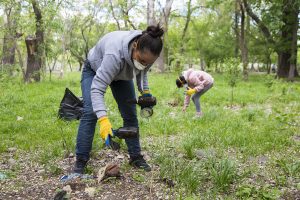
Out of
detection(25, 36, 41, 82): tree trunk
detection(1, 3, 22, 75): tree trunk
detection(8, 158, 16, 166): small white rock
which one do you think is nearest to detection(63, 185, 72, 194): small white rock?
detection(8, 158, 16, 166): small white rock

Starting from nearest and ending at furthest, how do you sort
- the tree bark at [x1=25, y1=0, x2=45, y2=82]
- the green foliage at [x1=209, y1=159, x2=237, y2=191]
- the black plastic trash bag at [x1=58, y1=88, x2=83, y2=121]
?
1. the green foliage at [x1=209, y1=159, x2=237, y2=191]
2. the black plastic trash bag at [x1=58, y1=88, x2=83, y2=121]
3. the tree bark at [x1=25, y1=0, x2=45, y2=82]

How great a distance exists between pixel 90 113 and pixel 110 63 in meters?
0.65

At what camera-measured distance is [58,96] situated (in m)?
10.0

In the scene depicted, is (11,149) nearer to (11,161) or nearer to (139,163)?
(11,161)

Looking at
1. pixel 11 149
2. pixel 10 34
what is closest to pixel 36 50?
pixel 10 34

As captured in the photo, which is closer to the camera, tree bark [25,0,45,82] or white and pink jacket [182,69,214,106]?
white and pink jacket [182,69,214,106]

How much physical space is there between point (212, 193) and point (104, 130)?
46.9 inches

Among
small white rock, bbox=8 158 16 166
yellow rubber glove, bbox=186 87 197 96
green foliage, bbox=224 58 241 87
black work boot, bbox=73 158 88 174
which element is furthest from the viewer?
green foliage, bbox=224 58 241 87

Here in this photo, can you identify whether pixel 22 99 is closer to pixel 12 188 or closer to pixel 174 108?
pixel 174 108

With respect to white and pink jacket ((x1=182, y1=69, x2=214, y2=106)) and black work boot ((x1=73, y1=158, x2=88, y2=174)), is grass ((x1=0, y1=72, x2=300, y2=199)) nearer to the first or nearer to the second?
black work boot ((x1=73, y1=158, x2=88, y2=174))

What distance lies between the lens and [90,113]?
360 centimetres

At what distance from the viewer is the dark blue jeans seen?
3.62 metres

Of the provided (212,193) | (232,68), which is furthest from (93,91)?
(232,68)

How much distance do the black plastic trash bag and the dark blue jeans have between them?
2.86 metres
